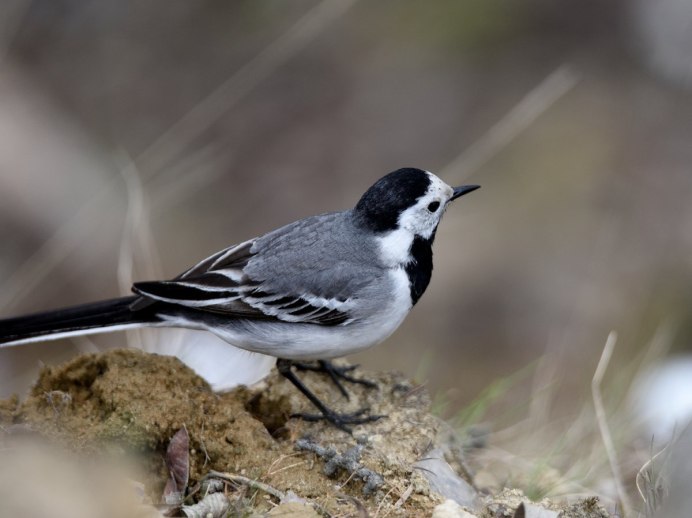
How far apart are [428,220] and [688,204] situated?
594 centimetres

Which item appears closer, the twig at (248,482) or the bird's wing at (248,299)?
the twig at (248,482)

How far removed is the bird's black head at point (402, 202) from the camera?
4824mm

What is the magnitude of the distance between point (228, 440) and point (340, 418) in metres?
0.68

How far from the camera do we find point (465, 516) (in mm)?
3617

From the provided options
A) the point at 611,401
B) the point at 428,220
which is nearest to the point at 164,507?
the point at 428,220

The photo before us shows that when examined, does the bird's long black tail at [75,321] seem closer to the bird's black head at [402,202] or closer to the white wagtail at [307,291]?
the white wagtail at [307,291]

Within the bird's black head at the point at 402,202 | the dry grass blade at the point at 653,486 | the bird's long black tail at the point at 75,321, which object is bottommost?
the dry grass blade at the point at 653,486

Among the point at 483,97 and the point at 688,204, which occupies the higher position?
the point at 483,97

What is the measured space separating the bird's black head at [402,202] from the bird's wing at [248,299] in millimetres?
521

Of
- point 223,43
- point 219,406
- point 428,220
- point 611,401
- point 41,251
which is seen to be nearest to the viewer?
point 219,406

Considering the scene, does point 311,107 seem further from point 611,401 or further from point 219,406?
point 219,406

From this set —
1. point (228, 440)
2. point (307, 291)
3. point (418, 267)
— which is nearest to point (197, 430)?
point (228, 440)

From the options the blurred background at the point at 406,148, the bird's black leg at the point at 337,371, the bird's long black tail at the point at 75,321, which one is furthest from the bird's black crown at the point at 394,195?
the blurred background at the point at 406,148

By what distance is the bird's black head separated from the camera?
482cm
